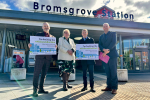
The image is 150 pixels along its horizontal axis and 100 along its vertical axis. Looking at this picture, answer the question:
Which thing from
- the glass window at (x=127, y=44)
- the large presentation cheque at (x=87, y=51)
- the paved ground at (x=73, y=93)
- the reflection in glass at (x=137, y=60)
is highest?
the glass window at (x=127, y=44)

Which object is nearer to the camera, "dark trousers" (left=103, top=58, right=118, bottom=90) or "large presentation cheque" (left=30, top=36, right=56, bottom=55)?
"large presentation cheque" (left=30, top=36, right=56, bottom=55)

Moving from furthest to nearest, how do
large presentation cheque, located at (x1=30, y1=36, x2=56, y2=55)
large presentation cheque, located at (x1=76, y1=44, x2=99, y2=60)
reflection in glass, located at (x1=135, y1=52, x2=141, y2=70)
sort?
reflection in glass, located at (x1=135, y1=52, x2=141, y2=70) < large presentation cheque, located at (x1=76, y1=44, x2=99, y2=60) < large presentation cheque, located at (x1=30, y1=36, x2=56, y2=55)

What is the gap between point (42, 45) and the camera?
3.20 m

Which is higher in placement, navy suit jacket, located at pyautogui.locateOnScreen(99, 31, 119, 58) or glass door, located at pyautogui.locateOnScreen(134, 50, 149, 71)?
navy suit jacket, located at pyautogui.locateOnScreen(99, 31, 119, 58)

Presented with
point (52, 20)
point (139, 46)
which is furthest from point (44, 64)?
point (139, 46)

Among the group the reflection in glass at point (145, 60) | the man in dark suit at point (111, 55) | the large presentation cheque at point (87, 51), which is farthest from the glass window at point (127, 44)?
the large presentation cheque at point (87, 51)

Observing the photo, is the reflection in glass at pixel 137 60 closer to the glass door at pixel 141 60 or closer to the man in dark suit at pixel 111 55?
the glass door at pixel 141 60

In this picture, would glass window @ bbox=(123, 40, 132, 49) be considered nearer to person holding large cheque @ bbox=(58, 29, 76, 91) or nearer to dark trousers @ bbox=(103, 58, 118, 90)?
dark trousers @ bbox=(103, 58, 118, 90)

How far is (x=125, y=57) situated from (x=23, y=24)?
1073cm

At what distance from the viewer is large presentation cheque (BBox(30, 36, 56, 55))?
10.1 ft

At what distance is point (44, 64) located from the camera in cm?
328

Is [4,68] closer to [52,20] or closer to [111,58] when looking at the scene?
[52,20]

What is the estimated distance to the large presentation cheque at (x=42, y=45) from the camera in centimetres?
308

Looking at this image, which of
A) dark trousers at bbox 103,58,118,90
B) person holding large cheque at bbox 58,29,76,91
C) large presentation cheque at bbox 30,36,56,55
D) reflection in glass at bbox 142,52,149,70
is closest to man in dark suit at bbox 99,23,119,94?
dark trousers at bbox 103,58,118,90
